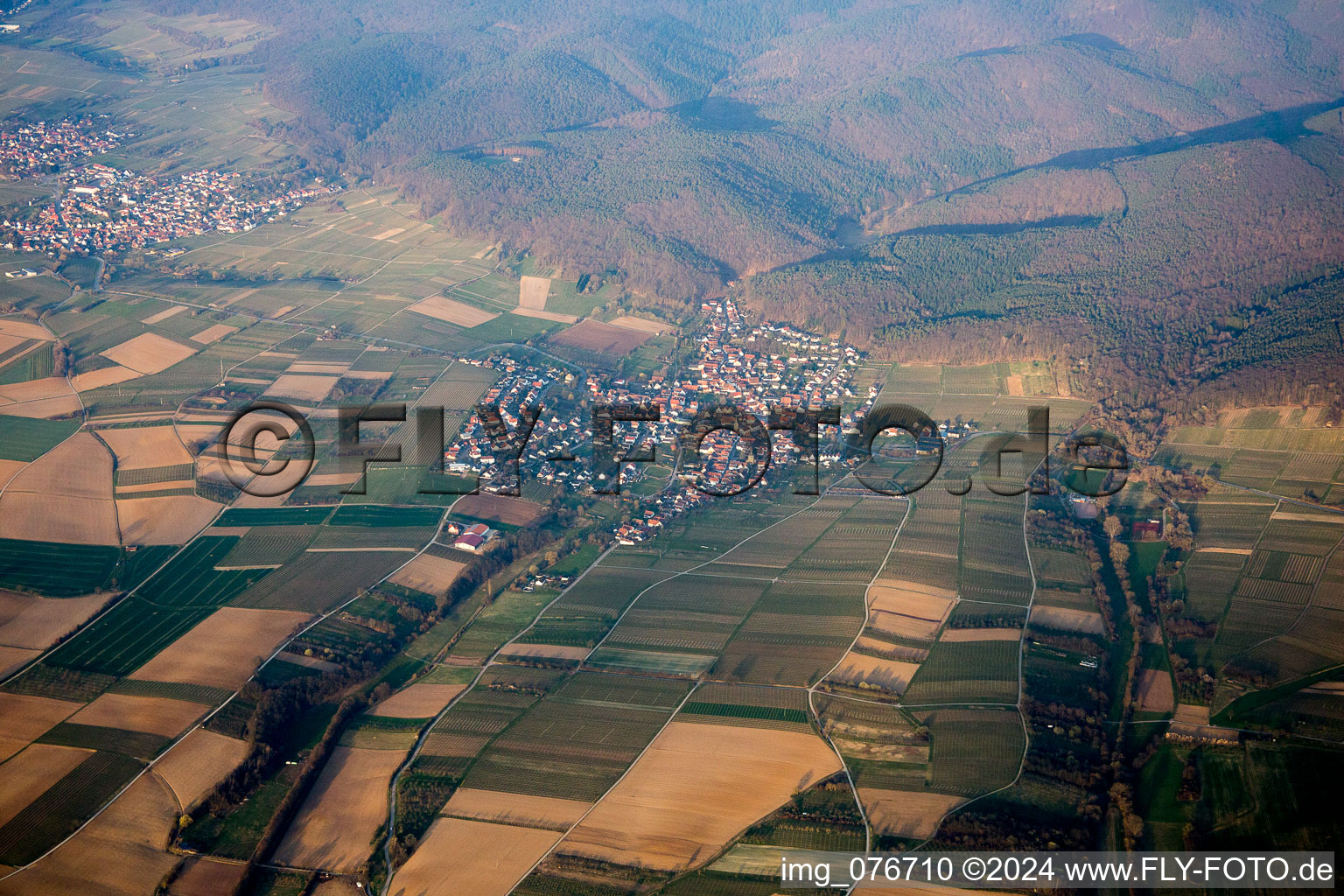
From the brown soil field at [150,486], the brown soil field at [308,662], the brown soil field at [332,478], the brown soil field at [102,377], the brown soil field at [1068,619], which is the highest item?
the brown soil field at [102,377]

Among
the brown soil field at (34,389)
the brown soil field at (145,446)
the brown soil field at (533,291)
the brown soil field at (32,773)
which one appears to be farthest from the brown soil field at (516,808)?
the brown soil field at (533,291)

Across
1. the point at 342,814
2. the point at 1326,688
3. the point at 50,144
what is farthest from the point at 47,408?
the point at 1326,688

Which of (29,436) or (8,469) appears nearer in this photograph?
(8,469)

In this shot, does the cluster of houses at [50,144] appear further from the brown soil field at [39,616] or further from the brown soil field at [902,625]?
the brown soil field at [902,625]

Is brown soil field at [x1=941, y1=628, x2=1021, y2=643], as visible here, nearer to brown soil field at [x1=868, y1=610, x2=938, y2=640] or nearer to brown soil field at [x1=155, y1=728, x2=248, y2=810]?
brown soil field at [x1=868, y1=610, x2=938, y2=640]

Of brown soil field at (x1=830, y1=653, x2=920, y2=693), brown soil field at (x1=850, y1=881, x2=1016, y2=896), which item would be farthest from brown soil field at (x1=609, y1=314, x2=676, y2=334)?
brown soil field at (x1=850, y1=881, x2=1016, y2=896)

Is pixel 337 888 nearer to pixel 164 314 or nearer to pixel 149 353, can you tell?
pixel 149 353
